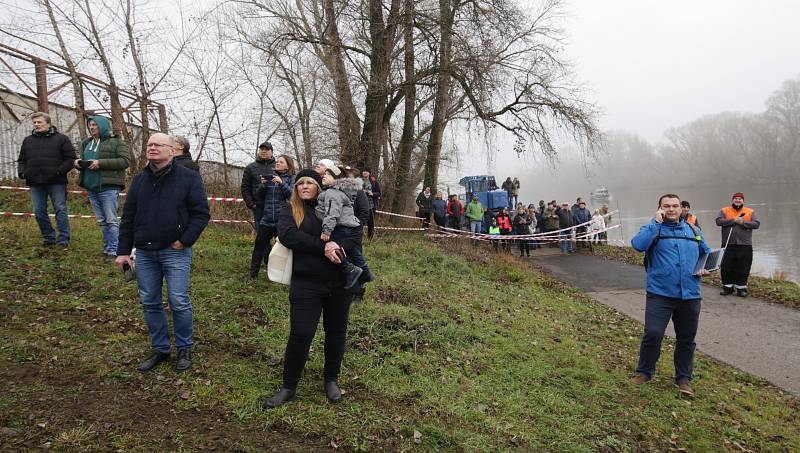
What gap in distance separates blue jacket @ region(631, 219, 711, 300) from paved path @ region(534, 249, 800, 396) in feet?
6.30

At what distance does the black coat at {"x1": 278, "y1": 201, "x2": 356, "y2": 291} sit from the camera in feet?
11.4

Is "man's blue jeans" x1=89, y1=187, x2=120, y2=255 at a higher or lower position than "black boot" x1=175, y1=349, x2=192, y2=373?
higher

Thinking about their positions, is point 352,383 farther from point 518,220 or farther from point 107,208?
point 518,220

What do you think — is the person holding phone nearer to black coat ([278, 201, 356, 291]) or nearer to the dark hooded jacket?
the dark hooded jacket

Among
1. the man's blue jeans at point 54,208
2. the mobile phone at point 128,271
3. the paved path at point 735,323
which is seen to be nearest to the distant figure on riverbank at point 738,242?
the paved path at point 735,323

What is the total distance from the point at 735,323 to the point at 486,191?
581 inches

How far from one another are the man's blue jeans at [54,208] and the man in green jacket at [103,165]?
529 millimetres

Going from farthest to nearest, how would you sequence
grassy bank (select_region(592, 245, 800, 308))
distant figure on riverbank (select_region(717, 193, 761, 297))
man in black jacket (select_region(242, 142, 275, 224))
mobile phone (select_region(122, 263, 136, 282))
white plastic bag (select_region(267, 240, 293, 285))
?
distant figure on riverbank (select_region(717, 193, 761, 297))
grassy bank (select_region(592, 245, 800, 308))
man in black jacket (select_region(242, 142, 275, 224))
mobile phone (select_region(122, 263, 136, 282))
white plastic bag (select_region(267, 240, 293, 285))

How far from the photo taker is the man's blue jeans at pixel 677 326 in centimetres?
495

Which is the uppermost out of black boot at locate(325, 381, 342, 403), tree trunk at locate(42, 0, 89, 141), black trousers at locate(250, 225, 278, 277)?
tree trunk at locate(42, 0, 89, 141)

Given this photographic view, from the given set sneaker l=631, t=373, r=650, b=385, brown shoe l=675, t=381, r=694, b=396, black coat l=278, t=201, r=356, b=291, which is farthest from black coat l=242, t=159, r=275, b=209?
brown shoe l=675, t=381, r=694, b=396

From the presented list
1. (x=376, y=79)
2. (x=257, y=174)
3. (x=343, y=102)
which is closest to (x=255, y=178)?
(x=257, y=174)

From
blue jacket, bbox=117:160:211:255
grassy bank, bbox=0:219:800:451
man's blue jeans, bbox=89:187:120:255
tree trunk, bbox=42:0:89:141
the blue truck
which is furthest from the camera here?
the blue truck

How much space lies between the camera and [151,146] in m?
3.83
